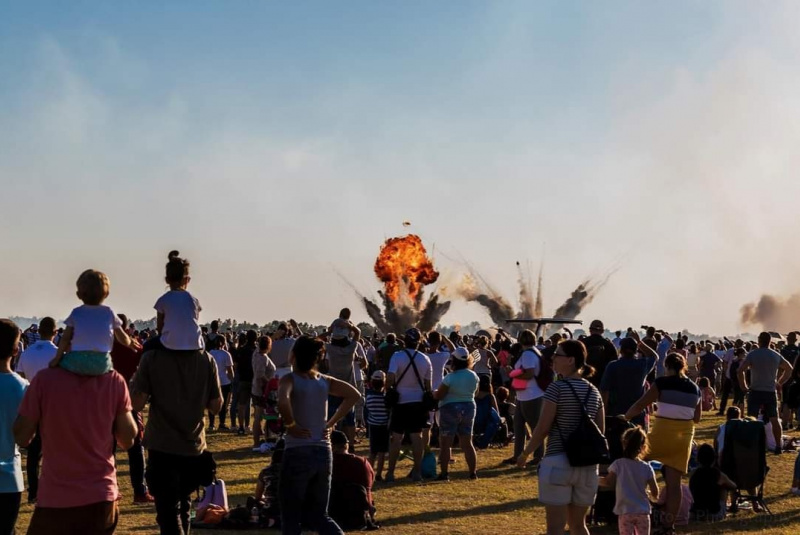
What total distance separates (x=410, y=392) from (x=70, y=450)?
328 inches

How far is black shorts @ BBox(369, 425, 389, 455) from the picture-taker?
44.7 feet

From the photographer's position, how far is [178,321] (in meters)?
7.34

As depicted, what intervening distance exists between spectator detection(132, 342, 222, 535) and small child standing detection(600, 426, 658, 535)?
3820 mm

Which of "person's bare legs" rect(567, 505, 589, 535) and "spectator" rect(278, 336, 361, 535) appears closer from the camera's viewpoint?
"spectator" rect(278, 336, 361, 535)

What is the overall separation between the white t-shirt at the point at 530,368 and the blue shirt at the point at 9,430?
29.6 ft

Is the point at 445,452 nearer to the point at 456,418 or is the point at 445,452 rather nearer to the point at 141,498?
the point at 456,418

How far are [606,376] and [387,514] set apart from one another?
344 centimetres

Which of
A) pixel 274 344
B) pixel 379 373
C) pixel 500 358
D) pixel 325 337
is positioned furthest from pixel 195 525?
pixel 500 358

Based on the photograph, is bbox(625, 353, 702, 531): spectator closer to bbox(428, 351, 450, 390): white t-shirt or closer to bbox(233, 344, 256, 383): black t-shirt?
bbox(428, 351, 450, 390): white t-shirt

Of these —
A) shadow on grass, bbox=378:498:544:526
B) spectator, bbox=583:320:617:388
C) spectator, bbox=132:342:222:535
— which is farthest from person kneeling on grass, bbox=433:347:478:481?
spectator, bbox=132:342:222:535

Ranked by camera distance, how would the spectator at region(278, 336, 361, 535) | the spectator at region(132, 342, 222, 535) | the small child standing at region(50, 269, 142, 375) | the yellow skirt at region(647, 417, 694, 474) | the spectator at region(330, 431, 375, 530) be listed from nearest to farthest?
the small child standing at region(50, 269, 142, 375)
the spectator at region(278, 336, 361, 535)
the spectator at region(132, 342, 222, 535)
the yellow skirt at region(647, 417, 694, 474)
the spectator at region(330, 431, 375, 530)

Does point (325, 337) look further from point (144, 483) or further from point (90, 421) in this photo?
point (90, 421)

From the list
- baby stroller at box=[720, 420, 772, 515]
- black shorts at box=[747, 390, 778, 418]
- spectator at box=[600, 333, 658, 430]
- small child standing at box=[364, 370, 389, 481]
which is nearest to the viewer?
baby stroller at box=[720, 420, 772, 515]

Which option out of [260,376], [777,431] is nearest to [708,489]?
[777,431]
